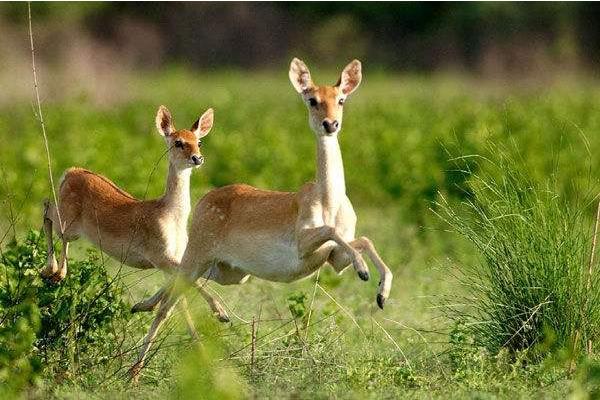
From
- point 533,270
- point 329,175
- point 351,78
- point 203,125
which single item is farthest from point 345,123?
point 329,175

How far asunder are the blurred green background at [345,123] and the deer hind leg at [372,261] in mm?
461

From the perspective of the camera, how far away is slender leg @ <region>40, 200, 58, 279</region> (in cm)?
897

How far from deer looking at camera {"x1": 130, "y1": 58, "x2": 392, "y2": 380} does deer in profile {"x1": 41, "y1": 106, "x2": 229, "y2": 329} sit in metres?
0.29

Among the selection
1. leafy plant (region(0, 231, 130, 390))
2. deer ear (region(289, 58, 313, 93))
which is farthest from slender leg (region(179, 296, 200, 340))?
deer ear (region(289, 58, 313, 93))

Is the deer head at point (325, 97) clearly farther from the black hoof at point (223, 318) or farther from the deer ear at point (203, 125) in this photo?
the black hoof at point (223, 318)

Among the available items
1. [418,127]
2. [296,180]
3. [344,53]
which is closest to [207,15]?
[344,53]

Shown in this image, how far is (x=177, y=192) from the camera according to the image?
9.54 meters

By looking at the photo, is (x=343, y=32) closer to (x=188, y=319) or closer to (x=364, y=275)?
(x=188, y=319)

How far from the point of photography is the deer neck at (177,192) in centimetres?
954

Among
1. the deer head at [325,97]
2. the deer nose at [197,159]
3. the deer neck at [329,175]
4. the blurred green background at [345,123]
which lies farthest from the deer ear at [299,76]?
the blurred green background at [345,123]

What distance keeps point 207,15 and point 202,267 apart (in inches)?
1456

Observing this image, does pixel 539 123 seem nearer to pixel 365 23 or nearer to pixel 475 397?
pixel 475 397

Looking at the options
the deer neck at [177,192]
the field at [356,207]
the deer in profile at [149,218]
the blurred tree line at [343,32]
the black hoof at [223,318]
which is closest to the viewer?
the field at [356,207]

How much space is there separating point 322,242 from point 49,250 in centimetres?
198
